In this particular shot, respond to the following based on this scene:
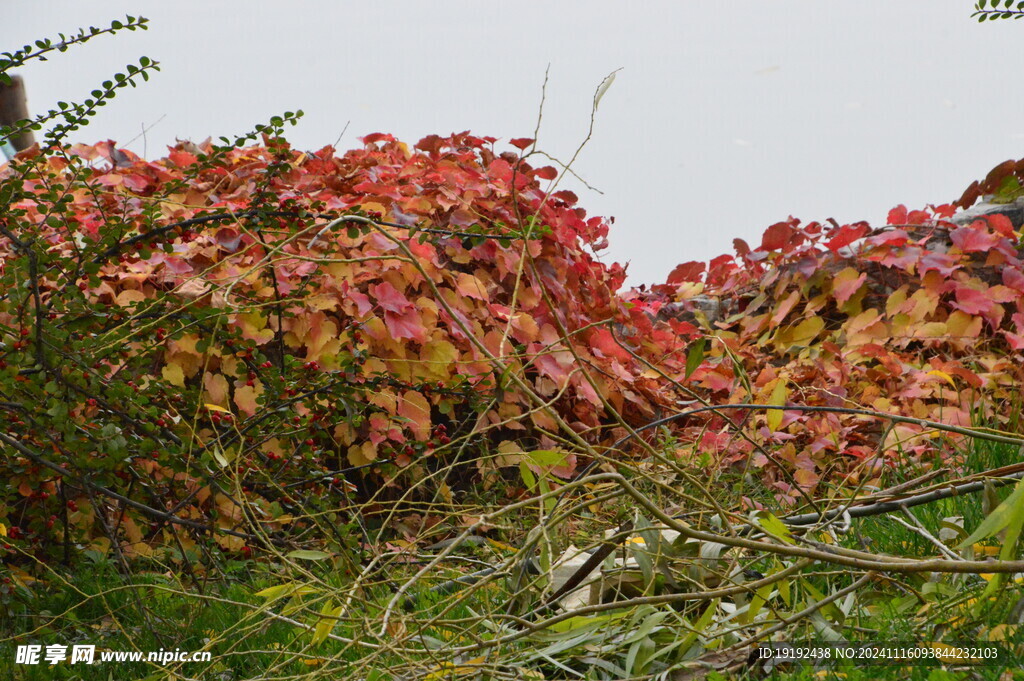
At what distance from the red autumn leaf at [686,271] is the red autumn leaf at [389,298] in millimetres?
2883

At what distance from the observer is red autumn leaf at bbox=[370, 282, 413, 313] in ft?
8.61

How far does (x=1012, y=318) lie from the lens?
3375 mm

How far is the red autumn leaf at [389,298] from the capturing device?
2.62 meters

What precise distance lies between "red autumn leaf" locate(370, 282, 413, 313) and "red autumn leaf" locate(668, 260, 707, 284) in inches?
114

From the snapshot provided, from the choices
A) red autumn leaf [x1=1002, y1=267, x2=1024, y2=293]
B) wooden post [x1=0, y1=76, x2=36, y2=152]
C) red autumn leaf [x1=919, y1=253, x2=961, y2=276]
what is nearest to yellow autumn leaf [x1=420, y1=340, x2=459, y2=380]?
red autumn leaf [x1=919, y1=253, x2=961, y2=276]

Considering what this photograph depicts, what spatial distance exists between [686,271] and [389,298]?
2951 mm

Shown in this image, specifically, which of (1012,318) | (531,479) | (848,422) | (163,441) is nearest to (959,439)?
(848,422)

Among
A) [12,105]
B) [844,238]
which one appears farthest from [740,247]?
[12,105]

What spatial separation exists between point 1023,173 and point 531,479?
348 centimetres

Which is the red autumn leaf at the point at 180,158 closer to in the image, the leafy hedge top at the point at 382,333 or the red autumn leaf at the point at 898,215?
the leafy hedge top at the point at 382,333

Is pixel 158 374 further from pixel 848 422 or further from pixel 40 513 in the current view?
pixel 848 422

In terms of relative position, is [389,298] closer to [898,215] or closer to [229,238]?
[229,238]

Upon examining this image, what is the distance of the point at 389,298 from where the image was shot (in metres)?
2.64

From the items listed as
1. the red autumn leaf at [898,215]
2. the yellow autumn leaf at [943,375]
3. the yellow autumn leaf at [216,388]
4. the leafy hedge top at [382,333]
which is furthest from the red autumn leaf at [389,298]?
the red autumn leaf at [898,215]
